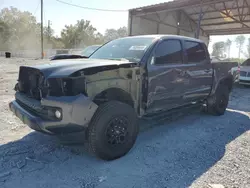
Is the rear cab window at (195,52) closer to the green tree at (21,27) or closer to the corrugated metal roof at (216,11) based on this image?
the corrugated metal roof at (216,11)

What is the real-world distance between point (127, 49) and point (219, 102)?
3.00 m

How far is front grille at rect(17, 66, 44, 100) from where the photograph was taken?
2927 millimetres

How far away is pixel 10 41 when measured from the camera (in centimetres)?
5247

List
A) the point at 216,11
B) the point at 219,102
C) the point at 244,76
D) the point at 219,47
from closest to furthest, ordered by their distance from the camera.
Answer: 1. the point at 219,102
2. the point at 244,76
3. the point at 216,11
4. the point at 219,47

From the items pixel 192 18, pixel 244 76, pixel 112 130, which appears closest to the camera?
pixel 112 130

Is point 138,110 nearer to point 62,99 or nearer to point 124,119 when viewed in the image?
point 124,119

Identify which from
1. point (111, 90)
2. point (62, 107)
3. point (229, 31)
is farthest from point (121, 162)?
point (229, 31)

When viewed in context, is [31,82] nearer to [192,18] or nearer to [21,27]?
[192,18]

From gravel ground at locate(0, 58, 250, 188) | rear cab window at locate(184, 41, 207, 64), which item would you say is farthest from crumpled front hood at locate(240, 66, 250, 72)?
gravel ground at locate(0, 58, 250, 188)

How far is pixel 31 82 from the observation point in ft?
10.3

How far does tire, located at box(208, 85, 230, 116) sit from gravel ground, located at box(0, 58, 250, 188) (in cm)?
100

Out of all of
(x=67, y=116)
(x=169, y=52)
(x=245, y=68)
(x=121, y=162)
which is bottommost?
(x=121, y=162)

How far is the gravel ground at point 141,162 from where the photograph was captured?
8.55 feet

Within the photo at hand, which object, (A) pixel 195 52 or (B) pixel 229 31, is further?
(B) pixel 229 31
